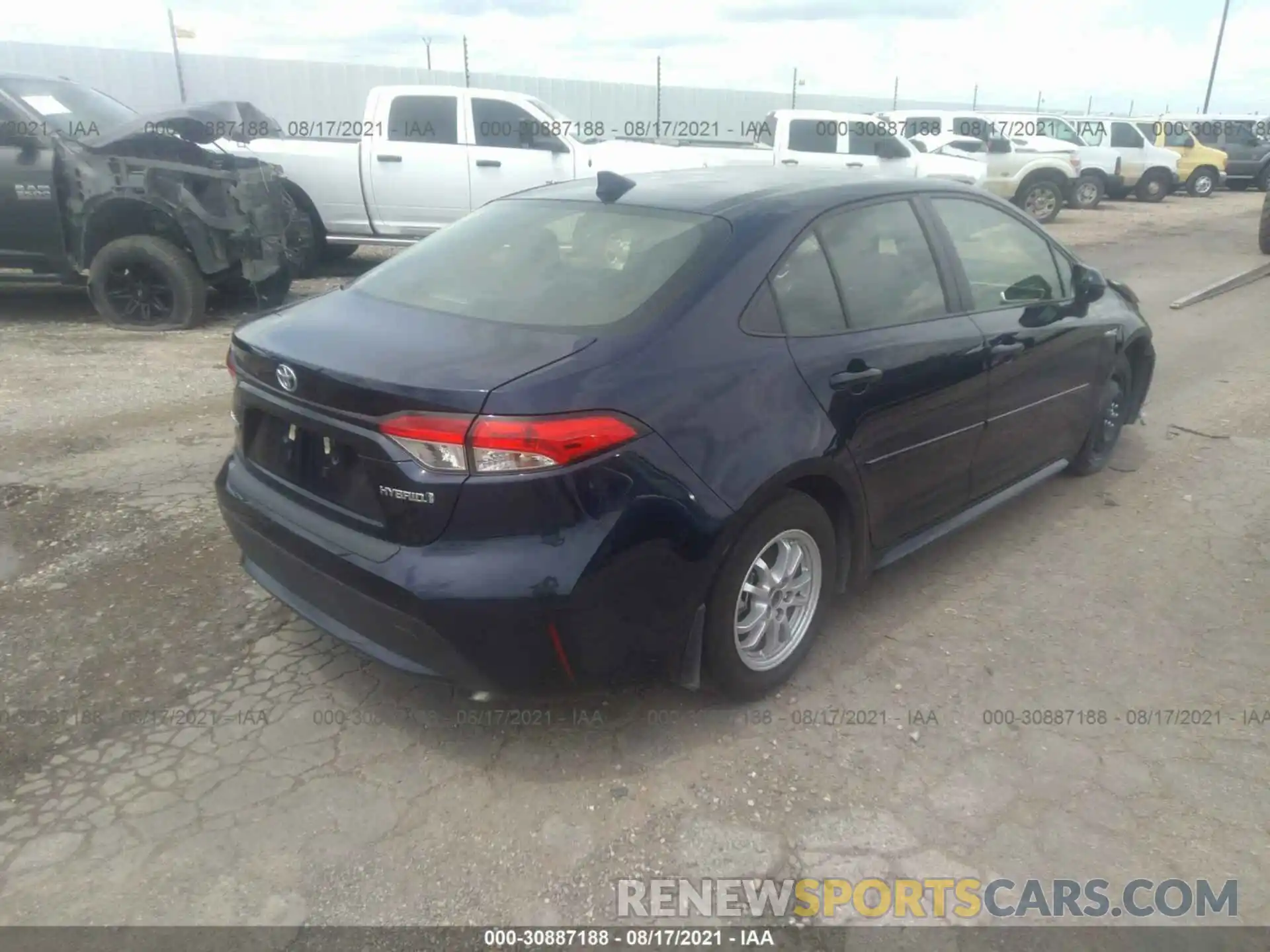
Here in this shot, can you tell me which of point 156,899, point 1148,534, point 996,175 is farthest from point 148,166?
point 996,175

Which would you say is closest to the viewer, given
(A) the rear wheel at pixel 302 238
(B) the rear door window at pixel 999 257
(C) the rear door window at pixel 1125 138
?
(B) the rear door window at pixel 999 257

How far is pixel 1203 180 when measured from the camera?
2397 centimetres

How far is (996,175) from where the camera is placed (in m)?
17.3

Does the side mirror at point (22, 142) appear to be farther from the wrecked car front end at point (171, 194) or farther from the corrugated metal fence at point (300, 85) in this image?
the corrugated metal fence at point (300, 85)

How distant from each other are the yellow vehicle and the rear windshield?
24827 mm

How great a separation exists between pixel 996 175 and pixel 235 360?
17.2 meters

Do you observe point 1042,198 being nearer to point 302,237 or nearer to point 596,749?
point 302,237

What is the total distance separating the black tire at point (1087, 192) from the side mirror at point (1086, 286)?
1795cm

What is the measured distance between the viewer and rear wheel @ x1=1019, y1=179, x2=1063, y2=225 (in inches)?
683

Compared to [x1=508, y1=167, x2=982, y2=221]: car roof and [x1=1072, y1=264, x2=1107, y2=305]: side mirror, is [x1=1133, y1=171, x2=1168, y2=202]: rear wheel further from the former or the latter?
[x1=508, y1=167, x2=982, y2=221]: car roof

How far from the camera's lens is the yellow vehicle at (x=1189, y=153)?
23.5 meters

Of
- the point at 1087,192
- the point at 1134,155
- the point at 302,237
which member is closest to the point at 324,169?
the point at 302,237

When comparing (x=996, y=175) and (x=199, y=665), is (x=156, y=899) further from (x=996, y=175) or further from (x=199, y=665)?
(x=996, y=175)

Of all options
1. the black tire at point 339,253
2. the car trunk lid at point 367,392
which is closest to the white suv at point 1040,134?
the black tire at point 339,253
